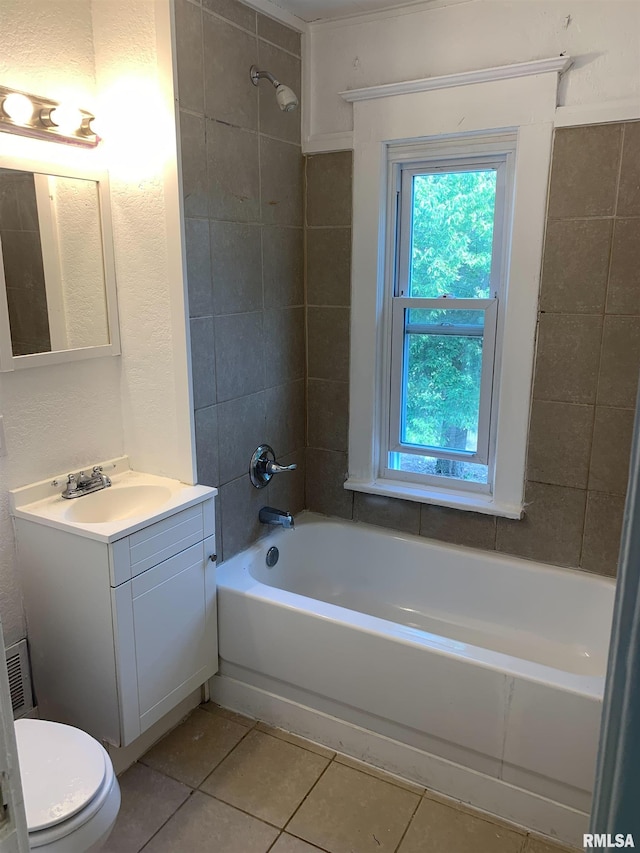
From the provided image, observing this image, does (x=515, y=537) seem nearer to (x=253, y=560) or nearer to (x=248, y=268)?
(x=253, y=560)

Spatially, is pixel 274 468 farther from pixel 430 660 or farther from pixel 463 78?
pixel 463 78

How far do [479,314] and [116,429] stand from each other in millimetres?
1446

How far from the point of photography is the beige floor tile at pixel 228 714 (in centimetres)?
234

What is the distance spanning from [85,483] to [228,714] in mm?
1006

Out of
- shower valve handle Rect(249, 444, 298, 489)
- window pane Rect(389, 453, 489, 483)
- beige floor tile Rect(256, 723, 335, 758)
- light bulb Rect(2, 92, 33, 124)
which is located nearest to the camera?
light bulb Rect(2, 92, 33, 124)

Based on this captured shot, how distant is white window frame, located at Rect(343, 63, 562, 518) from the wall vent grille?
1.41 meters

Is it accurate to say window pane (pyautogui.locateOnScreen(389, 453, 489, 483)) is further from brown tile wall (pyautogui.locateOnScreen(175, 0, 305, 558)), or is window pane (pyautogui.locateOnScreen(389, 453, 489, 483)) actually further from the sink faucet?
the sink faucet

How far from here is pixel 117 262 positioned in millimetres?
2219

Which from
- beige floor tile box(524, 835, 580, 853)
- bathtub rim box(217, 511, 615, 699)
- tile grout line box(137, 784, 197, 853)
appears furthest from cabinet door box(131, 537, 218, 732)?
beige floor tile box(524, 835, 580, 853)

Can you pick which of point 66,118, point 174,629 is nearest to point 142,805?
point 174,629

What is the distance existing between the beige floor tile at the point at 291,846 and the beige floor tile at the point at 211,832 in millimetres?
23

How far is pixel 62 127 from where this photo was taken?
6.50 ft

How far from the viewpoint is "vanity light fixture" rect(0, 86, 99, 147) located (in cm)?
183

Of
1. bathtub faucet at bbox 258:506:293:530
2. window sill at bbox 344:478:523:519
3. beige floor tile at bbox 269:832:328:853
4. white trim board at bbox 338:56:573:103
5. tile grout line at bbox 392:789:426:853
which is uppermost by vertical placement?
white trim board at bbox 338:56:573:103
